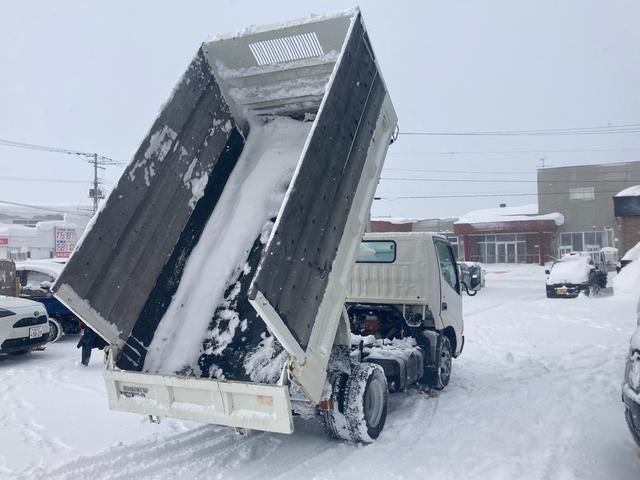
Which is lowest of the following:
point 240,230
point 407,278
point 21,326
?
point 21,326

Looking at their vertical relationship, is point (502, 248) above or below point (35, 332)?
above

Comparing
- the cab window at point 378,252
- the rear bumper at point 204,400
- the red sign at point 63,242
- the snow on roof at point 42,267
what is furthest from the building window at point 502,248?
the rear bumper at point 204,400

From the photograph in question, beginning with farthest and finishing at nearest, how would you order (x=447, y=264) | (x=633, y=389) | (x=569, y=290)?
1. (x=569, y=290)
2. (x=447, y=264)
3. (x=633, y=389)

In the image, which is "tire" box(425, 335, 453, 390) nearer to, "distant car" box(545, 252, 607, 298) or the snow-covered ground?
the snow-covered ground

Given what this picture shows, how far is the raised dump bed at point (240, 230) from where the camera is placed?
4473 millimetres

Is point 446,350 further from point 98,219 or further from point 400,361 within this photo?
point 98,219

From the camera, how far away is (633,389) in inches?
160

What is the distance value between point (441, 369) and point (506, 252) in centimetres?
3850

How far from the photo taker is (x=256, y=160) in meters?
6.66

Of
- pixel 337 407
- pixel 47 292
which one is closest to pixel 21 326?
pixel 47 292

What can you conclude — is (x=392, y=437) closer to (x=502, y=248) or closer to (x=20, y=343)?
(x=20, y=343)

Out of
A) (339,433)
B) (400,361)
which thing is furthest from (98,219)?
(400,361)

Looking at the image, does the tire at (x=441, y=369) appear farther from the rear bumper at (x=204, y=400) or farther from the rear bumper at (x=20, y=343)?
the rear bumper at (x=20, y=343)

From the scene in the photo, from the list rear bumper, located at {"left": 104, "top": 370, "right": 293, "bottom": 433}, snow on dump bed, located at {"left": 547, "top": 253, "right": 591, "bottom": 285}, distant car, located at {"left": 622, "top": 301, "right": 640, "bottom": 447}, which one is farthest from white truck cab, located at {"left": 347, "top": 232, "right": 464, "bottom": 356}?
snow on dump bed, located at {"left": 547, "top": 253, "right": 591, "bottom": 285}
